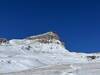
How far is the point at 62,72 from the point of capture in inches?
1167

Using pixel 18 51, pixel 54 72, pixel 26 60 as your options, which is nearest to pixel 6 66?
pixel 26 60

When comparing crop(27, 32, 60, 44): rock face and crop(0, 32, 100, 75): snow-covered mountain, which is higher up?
crop(27, 32, 60, 44): rock face

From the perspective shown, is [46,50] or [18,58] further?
[46,50]

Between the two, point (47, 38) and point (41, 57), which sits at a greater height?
point (47, 38)

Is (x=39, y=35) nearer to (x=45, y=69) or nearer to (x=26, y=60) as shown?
(x=26, y=60)

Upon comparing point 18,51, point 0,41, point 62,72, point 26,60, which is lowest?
point 62,72

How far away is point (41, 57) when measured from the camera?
133 ft

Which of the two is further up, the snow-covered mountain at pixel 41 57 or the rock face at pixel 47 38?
the rock face at pixel 47 38

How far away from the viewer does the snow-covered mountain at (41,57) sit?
31.8 m

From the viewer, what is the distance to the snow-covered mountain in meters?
31.8

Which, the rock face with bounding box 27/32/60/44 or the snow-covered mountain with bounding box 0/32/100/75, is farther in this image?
the rock face with bounding box 27/32/60/44

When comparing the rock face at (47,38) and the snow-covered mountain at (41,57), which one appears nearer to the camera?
the snow-covered mountain at (41,57)

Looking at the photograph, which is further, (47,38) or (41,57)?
(47,38)

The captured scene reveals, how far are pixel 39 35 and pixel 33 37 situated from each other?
3.65 ft
